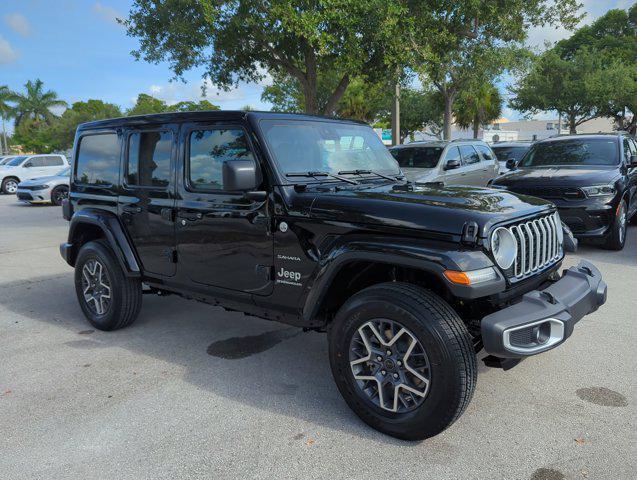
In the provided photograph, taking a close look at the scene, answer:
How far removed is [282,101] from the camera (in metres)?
31.8

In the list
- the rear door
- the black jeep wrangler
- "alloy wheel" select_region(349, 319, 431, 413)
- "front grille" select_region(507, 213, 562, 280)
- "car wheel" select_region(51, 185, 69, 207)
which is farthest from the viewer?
"car wheel" select_region(51, 185, 69, 207)

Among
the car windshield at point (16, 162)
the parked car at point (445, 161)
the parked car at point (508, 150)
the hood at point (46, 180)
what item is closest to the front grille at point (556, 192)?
the parked car at point (445, 161)

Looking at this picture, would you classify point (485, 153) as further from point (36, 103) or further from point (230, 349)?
point (36, 103)

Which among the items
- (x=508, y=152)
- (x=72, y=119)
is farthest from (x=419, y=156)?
(x=72, y=119)

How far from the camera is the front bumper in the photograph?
2.72 meters

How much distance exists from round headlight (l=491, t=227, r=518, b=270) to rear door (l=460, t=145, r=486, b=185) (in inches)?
317

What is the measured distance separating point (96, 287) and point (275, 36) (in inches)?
298

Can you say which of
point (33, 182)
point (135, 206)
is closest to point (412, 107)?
point (33, 182)

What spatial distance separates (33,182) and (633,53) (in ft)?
134

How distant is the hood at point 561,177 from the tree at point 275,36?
12.1 ft

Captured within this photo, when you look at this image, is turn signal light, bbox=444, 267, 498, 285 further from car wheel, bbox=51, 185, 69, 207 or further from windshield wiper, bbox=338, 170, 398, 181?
car wheel, bbox=51, 185, 69, 207

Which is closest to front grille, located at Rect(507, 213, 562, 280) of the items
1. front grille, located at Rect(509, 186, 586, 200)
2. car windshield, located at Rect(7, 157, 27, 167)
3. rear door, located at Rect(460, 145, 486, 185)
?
front grille, located at Rect(509, 186, 586, 200)

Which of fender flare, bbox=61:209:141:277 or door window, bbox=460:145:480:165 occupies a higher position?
door window, bbox=460:145:480:165

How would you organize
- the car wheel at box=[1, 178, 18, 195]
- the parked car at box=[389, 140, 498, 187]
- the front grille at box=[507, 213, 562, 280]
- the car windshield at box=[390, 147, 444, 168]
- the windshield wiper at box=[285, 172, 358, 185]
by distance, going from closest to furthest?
the front grille at box=[507, 213, 562, 280], the windshield wiper at box=[285, 172, 358, 185], the parked car at box=[389, 140, 498, 187], the car windshield at box=[390, 147, 444, 168], the car wheel at box=[1, 178, 18, 195]
